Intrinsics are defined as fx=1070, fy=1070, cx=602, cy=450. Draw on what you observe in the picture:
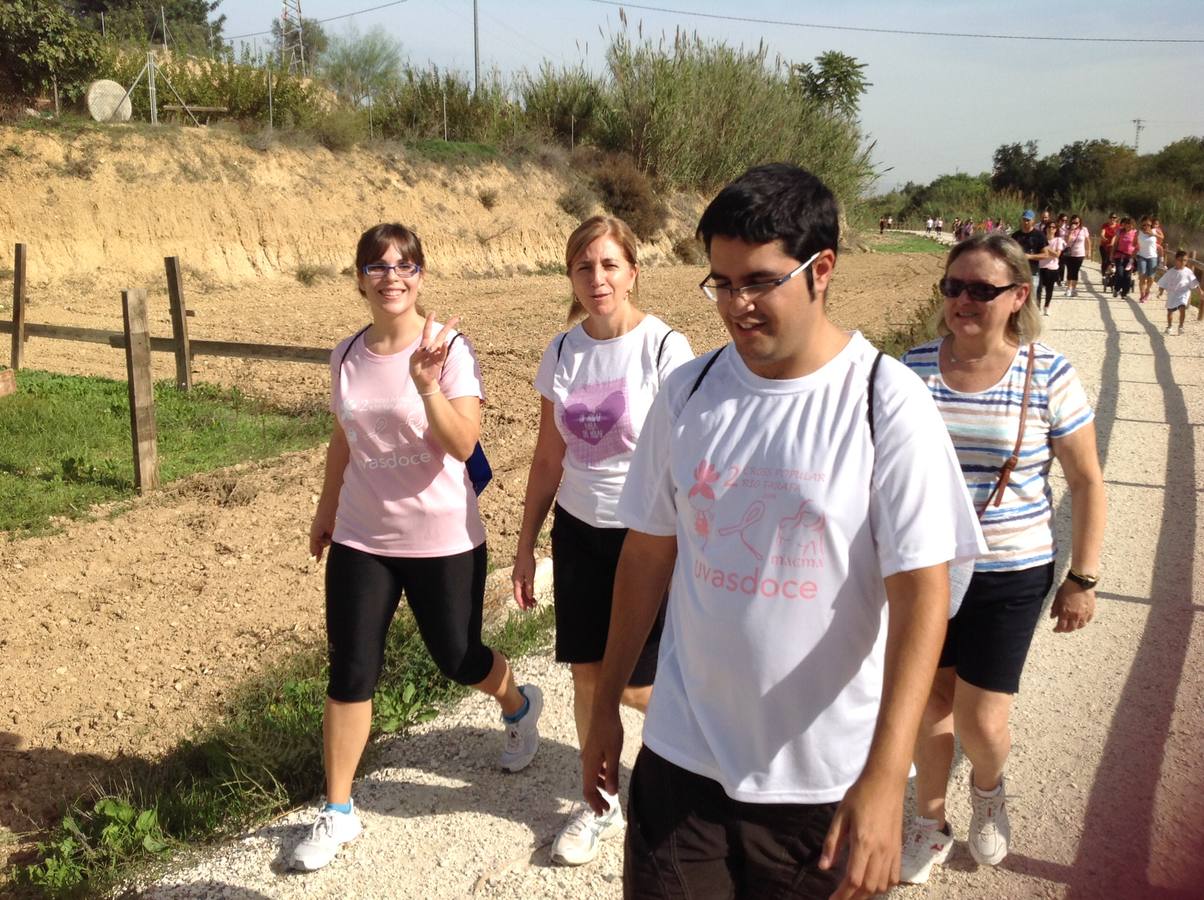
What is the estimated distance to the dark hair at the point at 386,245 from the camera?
324cm

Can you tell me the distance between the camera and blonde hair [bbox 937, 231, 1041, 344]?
291 cm

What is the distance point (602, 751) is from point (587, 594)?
41.6 inches

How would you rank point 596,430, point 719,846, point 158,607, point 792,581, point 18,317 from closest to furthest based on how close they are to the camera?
1. point 792,581
2. point 719,846
3. point 596,430
4. point 158,607
5. point 18,317

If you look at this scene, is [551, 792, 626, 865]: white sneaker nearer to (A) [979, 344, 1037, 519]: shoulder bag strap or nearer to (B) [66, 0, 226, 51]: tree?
(A) [979, 344, 1037, 519]: shoulder bag strap

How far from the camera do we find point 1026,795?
3348 mm

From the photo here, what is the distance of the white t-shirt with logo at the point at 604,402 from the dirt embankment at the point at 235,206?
18.1 meters

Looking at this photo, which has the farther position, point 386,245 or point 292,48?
point 292,48

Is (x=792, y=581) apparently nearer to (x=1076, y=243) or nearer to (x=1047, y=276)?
(x=1047, y=276)

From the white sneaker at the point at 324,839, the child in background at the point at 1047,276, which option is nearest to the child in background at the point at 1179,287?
the child in background at the point at 1047,276

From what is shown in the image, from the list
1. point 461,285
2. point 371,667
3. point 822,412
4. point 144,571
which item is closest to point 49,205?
point 461,285

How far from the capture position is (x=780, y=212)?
1.74 m

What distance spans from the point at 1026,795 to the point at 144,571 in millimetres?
5098

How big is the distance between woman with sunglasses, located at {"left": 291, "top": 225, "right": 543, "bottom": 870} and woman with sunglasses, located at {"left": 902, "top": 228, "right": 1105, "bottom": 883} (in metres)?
1.39

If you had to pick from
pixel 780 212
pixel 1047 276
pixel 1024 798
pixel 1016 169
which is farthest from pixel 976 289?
pixel 1016 169
